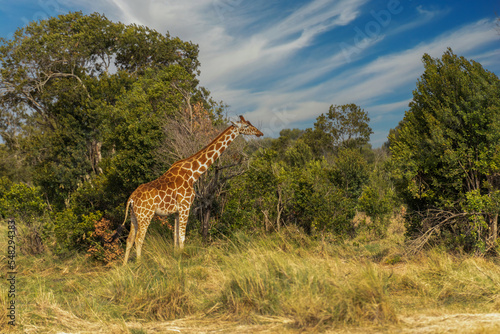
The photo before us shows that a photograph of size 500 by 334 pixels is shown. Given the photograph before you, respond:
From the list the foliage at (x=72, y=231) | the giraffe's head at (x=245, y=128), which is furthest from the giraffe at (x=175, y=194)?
the foliage at (x=72, y=231)

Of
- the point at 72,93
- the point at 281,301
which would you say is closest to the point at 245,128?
the point at 281,301

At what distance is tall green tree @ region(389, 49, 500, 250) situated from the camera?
28.1ft

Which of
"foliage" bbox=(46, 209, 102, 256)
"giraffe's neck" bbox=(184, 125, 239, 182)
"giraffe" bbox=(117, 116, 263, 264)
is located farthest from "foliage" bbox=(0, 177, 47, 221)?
"giraffe's neck" bbox=(184, 125, 239, 182)

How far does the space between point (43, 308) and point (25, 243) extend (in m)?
6.72

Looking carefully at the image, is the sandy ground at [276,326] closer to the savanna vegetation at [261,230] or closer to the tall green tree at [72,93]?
the savanna vegetation at [261,230]

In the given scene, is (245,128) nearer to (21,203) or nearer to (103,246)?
(103,246)

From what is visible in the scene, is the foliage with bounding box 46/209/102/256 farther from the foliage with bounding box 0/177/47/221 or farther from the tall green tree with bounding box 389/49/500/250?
the tall green tree with bounding box 389/49/500/250

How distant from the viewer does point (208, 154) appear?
32.3 feet

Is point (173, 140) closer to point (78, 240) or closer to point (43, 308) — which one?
point (78, 240)

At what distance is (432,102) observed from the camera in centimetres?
961

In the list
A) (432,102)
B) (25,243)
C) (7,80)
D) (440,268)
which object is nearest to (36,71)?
(7,80)

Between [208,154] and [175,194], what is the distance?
4.32 feet

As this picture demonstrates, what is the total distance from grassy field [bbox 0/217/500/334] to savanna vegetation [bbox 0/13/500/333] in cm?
3

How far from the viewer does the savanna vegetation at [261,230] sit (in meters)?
5.71
